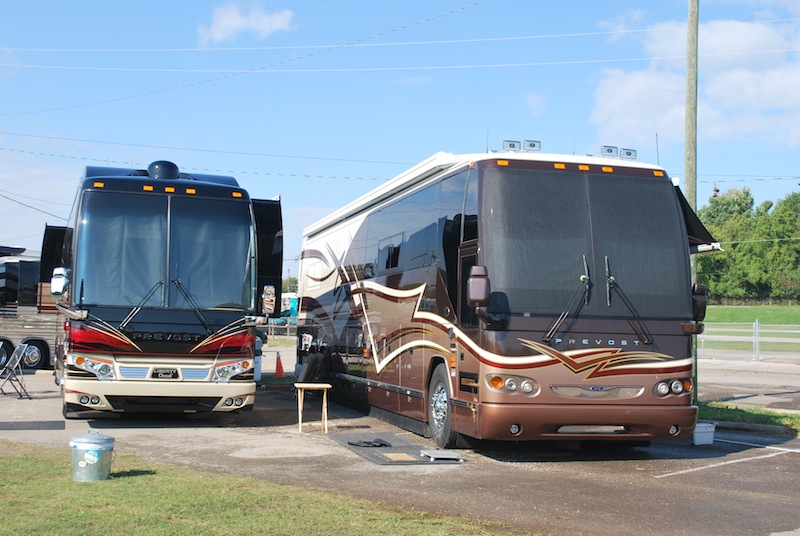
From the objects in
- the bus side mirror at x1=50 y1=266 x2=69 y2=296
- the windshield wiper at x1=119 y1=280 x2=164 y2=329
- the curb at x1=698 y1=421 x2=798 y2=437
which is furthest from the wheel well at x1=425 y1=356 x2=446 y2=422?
the curb at x1=698 y1=421 x2=798 y2=437

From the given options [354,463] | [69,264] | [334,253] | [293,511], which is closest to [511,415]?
[354,463]

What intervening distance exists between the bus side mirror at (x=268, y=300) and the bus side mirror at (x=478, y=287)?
426 centimetres

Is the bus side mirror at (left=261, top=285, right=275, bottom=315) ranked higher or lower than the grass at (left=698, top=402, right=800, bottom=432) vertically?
higher

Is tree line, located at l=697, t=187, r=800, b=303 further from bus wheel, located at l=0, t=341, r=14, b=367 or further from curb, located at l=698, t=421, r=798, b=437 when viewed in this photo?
curb, located at l=698, t=421, r=798, b=437

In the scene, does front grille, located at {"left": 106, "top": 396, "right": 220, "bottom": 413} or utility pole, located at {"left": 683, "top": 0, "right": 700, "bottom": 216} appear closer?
front grille, located at {"left": 106, "top": 396, "right": 220, "bottom": 413}

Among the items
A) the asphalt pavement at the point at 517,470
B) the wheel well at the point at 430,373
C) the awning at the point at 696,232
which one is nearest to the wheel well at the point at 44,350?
the asphalt pavement at the point at 517,470

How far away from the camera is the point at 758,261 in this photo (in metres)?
95.4

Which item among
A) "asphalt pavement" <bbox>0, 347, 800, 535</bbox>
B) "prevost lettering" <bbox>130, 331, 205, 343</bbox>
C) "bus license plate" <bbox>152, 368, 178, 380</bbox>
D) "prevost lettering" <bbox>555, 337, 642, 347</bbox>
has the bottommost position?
"asphalt pavement" <bbox>0, 347, 800, 535</bbox>

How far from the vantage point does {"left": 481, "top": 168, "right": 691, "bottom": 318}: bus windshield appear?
1024 centimetres

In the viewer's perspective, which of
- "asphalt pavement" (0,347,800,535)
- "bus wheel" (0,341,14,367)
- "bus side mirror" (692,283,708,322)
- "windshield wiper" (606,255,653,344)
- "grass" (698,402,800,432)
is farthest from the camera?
"bus wheel" (0,341,14,367)

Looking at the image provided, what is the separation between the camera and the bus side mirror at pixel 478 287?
9805mm

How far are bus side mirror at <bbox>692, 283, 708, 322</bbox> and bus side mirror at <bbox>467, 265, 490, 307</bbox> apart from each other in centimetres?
264

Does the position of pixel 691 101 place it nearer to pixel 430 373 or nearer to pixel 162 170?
pixel 430 373

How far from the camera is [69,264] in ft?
43.6
